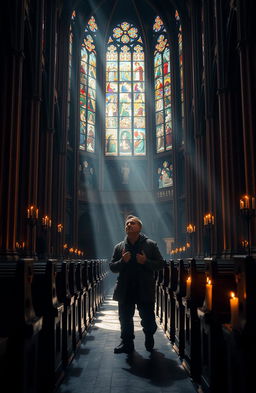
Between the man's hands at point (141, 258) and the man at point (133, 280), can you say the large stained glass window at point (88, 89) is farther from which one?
the man's hands at point (141, 258)

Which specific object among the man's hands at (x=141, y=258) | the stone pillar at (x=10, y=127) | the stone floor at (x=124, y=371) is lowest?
the stone floor at (x=124, y=371)

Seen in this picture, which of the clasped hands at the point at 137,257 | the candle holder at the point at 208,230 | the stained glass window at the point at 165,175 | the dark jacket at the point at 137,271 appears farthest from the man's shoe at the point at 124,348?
the stained glass window at the point at 165,175

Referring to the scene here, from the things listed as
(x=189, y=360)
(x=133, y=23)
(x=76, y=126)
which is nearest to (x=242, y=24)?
(x=189, y=360)

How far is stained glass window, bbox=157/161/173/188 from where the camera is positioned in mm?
28859

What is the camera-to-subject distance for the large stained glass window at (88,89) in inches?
1177

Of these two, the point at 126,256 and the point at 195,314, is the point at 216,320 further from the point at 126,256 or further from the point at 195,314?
the point at 126,256

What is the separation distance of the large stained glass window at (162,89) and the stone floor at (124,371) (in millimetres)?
24226

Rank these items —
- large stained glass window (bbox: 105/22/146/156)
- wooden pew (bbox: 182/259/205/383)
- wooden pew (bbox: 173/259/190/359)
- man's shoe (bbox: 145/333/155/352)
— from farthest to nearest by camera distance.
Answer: large stained glass window (bbox: 105/22/146/156), man's shoe (bbox: 145/333/155/352), wooden pew (bbox: 173/259/190/359), wooden pew (bbox: 182/259/205/383)

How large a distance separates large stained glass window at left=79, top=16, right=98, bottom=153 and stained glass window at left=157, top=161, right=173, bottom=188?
5.12 m

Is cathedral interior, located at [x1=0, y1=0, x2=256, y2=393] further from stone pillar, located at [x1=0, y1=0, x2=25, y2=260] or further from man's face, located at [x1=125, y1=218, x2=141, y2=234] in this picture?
man's face, located at [x1=125, y1=218, x2=141, y2=234]

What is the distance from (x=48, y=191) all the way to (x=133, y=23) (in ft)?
63.9

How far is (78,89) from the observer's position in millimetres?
28766

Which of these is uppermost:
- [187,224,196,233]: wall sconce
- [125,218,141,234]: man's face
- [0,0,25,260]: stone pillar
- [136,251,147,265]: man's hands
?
[0,0,25,260]: stone pillar

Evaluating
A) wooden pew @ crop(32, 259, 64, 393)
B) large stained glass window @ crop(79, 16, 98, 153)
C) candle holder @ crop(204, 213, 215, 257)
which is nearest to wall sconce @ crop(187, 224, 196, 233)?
candle holder @ crop(204, 213, 215, 257)
